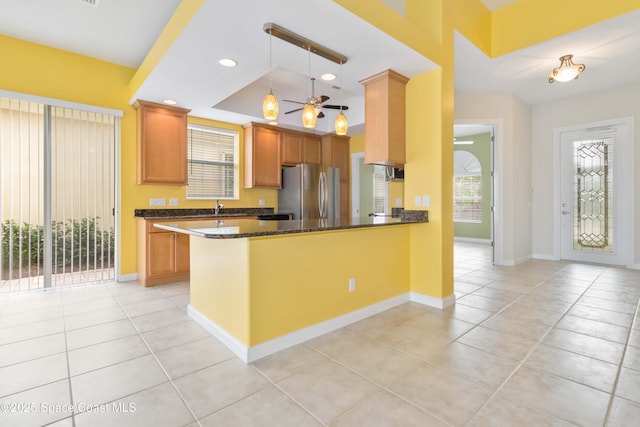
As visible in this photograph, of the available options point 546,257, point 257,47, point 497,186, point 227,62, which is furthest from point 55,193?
point 546,257

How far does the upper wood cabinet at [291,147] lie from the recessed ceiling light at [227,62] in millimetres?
2635

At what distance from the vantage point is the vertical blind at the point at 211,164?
16.6 ft

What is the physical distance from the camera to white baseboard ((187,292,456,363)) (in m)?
2.15

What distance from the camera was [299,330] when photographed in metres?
2.39

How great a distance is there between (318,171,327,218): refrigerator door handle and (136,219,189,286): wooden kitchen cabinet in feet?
8.03

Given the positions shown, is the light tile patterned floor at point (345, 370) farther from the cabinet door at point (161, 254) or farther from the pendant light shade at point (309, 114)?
the pendant light shade at point (309, 114)

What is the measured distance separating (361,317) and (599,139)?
5.39 meters

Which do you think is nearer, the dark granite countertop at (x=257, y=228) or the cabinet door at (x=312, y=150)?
the dark granite countertop at (x=257, y=228)

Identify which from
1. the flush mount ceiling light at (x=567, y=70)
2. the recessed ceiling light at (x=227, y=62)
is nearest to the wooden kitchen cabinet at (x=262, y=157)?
the recessed ceiling light at (x=227, y=62)

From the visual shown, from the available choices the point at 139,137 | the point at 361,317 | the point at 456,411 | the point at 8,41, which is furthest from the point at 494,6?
the point at 8,41

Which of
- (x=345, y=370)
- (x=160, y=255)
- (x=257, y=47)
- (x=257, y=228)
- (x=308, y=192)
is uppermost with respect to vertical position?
(x=257, y=47)

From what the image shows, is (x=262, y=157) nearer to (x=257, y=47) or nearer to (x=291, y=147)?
(x=291, y=147)

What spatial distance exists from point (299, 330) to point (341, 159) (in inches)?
187

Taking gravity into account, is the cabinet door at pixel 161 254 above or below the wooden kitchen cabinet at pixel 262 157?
below
